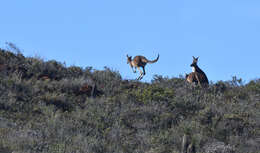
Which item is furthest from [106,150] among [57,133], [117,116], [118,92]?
[118,92]

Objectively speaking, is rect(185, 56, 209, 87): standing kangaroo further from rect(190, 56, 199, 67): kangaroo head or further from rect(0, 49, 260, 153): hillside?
rect(190, 56, 199, 67): kangaroo head

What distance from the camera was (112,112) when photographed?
46.4 feet

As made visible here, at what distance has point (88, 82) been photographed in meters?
16.8

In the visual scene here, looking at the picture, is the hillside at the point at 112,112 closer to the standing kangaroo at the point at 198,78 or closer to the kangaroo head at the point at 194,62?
the standing kangaroo at the point at 198,78

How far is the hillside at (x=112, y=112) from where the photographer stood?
1185cm

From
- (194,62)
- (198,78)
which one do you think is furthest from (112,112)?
(194,62)

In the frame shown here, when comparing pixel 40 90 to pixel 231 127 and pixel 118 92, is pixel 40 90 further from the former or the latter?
pixel 231 127

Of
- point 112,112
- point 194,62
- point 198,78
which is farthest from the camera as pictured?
point 194,62

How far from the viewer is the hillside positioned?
1185 centimetres

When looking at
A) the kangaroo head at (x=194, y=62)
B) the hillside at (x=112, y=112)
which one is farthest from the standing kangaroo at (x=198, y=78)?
the kangaroo head at (x=194, y=62)

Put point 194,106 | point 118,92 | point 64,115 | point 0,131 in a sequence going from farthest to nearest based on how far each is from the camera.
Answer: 1. point 118,92
2. point 194,106
3. point 64,115
4. point 0,131

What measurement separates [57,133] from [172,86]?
22.9 ft

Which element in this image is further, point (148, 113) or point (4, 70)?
point (4, 70)

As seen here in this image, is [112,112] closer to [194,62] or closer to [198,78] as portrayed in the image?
[198,78]
